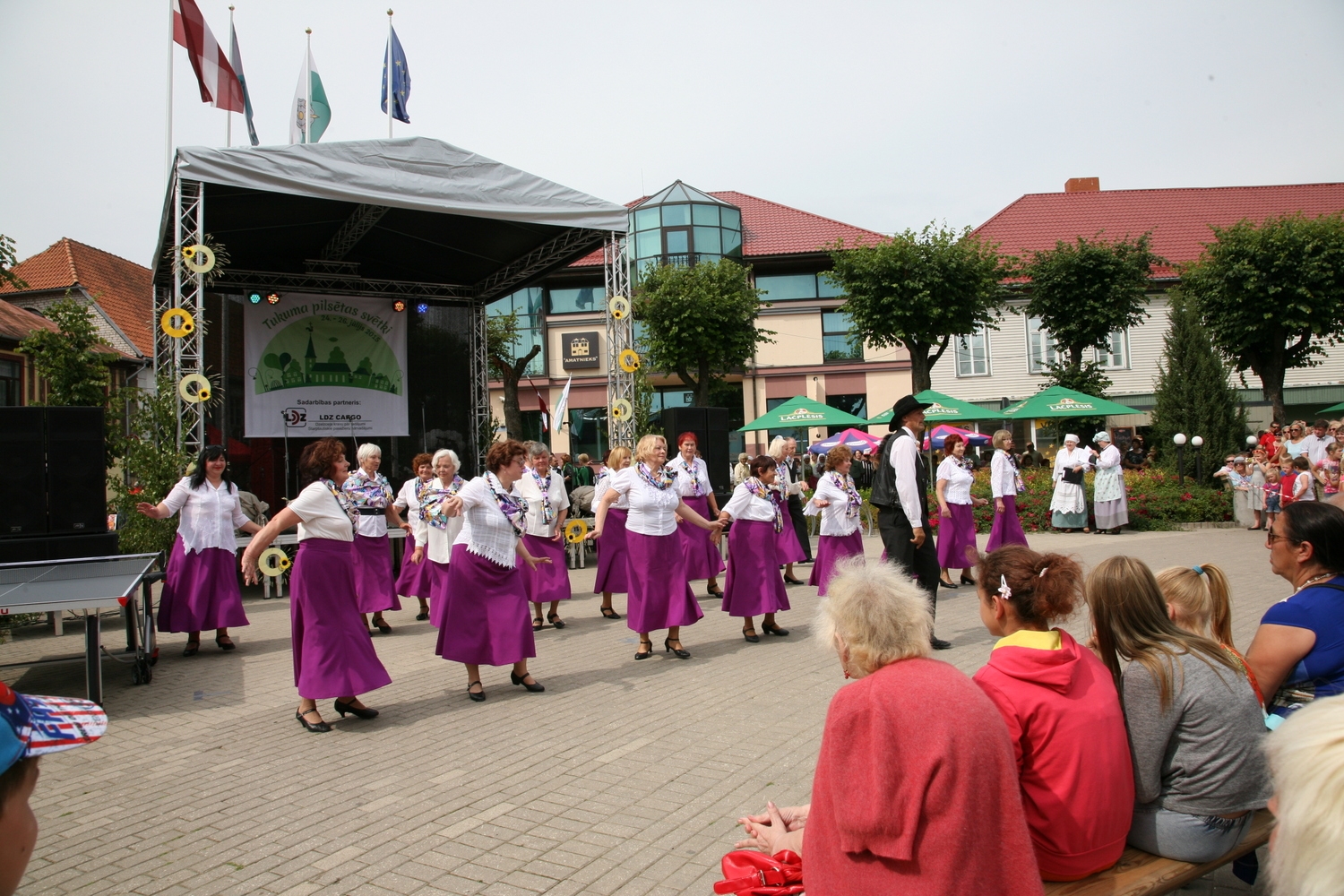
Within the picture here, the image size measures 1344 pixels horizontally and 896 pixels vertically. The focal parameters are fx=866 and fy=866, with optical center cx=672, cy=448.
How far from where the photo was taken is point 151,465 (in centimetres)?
1120

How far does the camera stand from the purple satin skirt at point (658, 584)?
7.30 metres

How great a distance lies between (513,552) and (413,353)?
1286cm

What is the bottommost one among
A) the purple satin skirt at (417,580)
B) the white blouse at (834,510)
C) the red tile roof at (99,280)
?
the purple satin skirt at (417,580)

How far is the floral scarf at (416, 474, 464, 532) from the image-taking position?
6676mm

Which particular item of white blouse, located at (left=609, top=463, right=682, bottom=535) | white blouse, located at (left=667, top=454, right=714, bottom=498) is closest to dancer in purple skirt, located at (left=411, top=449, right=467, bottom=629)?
white blouse, located at (left=609, top=463, right=682, bottom=535)

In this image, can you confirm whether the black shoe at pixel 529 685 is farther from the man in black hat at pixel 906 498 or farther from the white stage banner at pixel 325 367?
the white stage banner at pixel 325 367

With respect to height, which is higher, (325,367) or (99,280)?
(99,280)

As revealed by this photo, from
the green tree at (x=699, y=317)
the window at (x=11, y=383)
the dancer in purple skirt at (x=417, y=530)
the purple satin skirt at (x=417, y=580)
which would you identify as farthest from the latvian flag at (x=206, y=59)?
the window at (x=11, y=383)

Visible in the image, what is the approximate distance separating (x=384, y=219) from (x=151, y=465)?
5927mm

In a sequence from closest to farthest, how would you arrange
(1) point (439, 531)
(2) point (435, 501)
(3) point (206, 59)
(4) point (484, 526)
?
A: 1. (4) point (484, 526)
2. (2) point (435, 501)
3. (1) point (439, 531)
4. (3) point (206, 59)

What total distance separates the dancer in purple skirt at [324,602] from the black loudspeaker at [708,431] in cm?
944

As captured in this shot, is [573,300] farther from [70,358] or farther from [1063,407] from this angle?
[1063,407]

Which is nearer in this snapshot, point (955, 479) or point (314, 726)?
point (314, 726)

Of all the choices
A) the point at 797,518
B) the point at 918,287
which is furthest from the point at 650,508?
the point at 918,287
